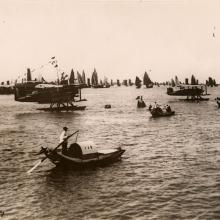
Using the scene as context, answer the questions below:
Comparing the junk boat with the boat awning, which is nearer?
the boat awning

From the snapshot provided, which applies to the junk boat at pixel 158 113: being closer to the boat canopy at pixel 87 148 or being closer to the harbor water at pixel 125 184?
the harbor water at pixel 125 184

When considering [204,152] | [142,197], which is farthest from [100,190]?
[204,152]

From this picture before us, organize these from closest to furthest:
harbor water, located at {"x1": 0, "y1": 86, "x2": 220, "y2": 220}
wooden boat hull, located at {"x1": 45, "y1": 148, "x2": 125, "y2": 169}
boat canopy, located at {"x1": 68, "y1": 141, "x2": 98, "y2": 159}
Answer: harbor water, located at {"x1": 0, "y1": 86, "x2": 220, "y2": 220} < wooden boat hull, located at {"x1": 45, "y1": 148, "x2": 125, "y2": 169} < boat canopy, located at {"x1": 68, "y1": 141, "x2": 98, "y2": 159}

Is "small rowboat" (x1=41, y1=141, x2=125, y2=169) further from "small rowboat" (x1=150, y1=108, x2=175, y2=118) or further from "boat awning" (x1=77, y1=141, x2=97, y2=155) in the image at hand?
"small rowboat" (x1=150, y1=108, x2=175, y2=118)

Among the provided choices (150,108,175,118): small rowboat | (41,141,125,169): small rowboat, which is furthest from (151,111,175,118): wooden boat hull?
(41,141,125,169): small rowboat

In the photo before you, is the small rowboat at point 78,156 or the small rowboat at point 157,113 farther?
the small rowboat at point 157,113

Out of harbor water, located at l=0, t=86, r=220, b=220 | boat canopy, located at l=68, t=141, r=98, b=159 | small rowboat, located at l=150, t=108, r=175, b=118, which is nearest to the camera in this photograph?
harbor water, located at l=0, t=86, r=220, b=220

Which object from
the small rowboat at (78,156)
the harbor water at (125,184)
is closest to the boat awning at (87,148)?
the small rowboat at (78,156)

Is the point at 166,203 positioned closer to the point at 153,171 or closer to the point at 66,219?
the point at 66,219

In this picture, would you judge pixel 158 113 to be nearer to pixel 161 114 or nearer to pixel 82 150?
pixel 161 114

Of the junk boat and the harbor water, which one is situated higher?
the junk boat

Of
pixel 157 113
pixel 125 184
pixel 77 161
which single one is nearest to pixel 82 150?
pixel 77 161
